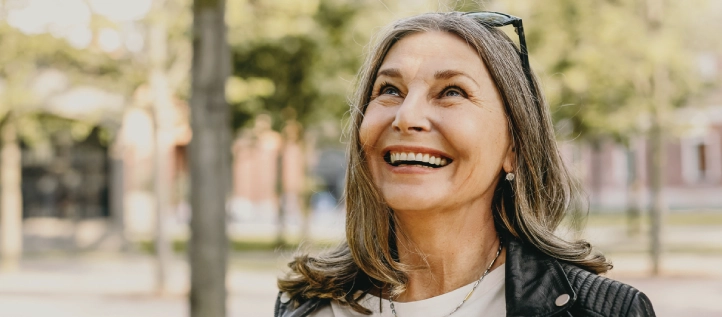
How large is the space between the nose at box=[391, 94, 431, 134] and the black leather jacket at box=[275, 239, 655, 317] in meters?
0.37

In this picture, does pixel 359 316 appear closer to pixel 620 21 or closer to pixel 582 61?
pixel 620 21

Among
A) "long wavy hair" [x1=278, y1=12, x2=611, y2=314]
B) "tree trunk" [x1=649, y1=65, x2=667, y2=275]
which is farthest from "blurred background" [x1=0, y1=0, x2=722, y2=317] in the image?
"long wavy hair" [x1=278, y1=12, x2=611, y2=314]

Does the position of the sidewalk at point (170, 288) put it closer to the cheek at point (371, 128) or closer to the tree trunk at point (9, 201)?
the tree trunk at point (9, 201)

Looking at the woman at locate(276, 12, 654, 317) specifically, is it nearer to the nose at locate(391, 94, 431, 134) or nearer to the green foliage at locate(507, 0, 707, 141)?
the nose at locate(391, 94, 431, 134)

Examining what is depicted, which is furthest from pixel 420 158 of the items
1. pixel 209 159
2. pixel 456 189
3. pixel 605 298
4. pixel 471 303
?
pixel 209 159

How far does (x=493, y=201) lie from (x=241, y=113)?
15.4m

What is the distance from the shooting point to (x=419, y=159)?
1890mm

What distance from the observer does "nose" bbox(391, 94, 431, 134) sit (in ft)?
6.16

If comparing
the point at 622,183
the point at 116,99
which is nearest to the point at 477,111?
the point at 116,99

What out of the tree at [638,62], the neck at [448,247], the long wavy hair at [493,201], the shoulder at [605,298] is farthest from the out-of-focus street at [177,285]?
the shoulder at [605,298]

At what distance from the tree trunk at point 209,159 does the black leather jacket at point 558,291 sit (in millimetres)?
3701

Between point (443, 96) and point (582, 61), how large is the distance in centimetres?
1248

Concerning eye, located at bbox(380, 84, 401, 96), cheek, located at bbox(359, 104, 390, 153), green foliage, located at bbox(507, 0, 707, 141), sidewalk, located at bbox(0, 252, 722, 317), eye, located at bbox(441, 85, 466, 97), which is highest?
green foliage, located at bbox(507, 0, 707, 141)

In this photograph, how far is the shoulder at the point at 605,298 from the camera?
171 centimetres
